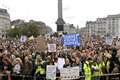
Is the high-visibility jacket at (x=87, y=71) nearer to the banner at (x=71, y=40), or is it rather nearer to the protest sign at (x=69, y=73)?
the protest sign at (x=69, y=73)

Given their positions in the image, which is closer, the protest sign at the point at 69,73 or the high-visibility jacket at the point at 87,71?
the protest sign at the point at 69,73

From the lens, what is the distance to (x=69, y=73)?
49.5 ft

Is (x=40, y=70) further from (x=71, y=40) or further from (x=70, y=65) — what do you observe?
(x=71, y=40)

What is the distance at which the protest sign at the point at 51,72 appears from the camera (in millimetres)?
15156

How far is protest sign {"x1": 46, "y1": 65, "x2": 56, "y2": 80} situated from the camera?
49.7 ft

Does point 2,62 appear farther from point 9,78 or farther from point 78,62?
point 78,62

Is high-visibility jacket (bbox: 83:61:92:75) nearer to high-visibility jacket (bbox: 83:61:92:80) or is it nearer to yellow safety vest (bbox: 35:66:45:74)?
high-visibility jacket (bbox: 83:61:92:80)

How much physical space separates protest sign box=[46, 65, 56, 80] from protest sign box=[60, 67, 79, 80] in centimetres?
26

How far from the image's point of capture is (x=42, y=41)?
2302cm

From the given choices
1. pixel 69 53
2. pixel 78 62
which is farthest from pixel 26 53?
pixel 78 62

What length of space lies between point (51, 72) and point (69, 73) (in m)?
0.61

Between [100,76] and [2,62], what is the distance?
144 inches

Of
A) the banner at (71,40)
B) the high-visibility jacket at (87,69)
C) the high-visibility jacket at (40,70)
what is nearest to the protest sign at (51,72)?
the high-visibility jacket at (40,70)

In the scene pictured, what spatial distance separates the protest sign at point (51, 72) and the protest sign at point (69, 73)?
264mm
